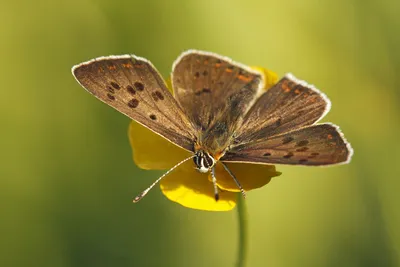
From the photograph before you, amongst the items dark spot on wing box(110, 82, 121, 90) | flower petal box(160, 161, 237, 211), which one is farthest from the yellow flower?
dark spot on wing box(110, 82, 121, 90)

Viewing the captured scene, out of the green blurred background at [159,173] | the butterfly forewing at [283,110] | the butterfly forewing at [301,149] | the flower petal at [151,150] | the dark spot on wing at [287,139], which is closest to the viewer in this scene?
the butterfly forewing at [301,149]

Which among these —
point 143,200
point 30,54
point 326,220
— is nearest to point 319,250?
point 326,220

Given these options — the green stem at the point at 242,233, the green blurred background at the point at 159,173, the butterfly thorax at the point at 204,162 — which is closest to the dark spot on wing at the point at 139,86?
the butterfly thorax at the point at 204,162

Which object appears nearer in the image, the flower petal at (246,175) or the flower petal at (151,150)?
the flower petal at (246,175)

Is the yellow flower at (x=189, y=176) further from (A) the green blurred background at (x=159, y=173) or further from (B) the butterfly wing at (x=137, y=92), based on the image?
(A) the green blurred background at (x=159, y=173)

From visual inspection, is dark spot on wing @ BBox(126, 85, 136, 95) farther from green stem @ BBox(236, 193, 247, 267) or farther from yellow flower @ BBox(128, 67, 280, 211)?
green stem @ BBox(236, 193, 247, 267)

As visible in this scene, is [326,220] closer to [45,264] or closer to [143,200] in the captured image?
[143,200]

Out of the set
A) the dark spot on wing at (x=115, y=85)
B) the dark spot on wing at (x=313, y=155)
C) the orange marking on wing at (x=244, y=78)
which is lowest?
the dark spot on wing at (x=313, y=155)

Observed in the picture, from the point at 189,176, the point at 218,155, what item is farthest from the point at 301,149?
the point at 189,176

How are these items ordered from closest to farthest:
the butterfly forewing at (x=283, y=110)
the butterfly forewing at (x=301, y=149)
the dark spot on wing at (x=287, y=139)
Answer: the butterfly forewing at (x=301, y=149)
the dark spot on wing at (x=287, y=139)
the butterfly forewing at (x=283, y=110)
